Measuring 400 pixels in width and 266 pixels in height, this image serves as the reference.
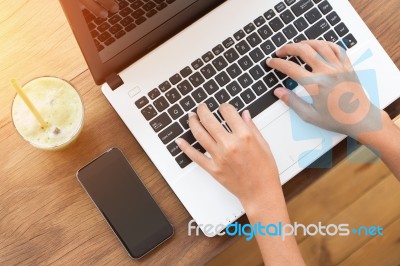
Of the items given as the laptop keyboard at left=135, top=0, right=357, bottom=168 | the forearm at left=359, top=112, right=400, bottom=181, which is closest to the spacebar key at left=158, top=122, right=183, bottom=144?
the laptop keyboard at left=135, top=0, right=357, bottom=168

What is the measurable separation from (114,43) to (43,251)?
14.3 inches

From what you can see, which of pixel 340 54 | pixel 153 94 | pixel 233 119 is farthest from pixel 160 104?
pixel 340 54

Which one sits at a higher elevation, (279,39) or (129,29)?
(129,29)

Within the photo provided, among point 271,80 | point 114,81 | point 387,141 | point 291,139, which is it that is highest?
point 114,81

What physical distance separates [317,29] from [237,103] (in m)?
0.20

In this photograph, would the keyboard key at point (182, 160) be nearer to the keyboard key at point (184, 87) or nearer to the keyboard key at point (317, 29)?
the keyboard key at point (184, 87)

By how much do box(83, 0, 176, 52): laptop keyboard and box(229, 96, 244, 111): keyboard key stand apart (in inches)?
7.5

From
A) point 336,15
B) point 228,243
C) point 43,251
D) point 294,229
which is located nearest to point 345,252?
point 294,229

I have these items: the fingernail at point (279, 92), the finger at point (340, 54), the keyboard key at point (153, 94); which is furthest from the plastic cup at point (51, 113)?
the finger at point (340, 54)

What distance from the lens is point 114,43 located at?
0.79 m

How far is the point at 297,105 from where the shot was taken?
34.2 inches

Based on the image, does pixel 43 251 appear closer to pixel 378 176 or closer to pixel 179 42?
pixel 179 42

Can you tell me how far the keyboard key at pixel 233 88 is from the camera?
2.85ft

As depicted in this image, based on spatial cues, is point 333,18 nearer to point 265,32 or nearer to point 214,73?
point 265,32
